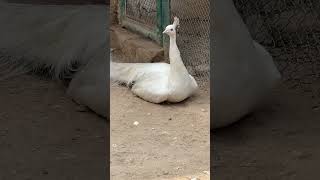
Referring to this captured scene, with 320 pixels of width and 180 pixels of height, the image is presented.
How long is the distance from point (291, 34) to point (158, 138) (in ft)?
3.66

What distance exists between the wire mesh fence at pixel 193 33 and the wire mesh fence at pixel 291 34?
1627 mm

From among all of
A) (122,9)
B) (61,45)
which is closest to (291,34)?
(61,45)

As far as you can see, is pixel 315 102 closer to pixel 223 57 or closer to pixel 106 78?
pixel 223 57

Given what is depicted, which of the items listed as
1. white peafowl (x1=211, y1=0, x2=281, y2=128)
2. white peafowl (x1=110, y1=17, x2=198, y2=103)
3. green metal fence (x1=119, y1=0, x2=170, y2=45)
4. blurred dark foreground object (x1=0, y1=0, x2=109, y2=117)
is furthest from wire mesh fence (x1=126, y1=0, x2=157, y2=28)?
blurred dark foreground object (x1=0, y1=0, x2=109, y2=117)

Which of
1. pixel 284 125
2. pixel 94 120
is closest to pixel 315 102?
pixel 284 125

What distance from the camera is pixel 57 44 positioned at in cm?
38

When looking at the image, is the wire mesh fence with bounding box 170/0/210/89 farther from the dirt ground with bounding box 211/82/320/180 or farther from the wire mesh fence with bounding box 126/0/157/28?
the dirt ground with bounding box 211/82/320/180

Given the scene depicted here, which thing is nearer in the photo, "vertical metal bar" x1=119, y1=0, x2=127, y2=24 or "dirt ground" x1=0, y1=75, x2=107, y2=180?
"dirt ground" x1=0, y1=75, x2=107, y2=180

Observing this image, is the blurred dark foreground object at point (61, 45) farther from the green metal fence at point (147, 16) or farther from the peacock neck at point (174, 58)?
the green metal fence at point (147, 16)

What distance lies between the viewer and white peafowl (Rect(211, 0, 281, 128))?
1.59ft

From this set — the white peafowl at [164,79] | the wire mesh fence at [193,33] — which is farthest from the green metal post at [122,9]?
the white peafowl at [164,79]

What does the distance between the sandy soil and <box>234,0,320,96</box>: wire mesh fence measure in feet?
2.63

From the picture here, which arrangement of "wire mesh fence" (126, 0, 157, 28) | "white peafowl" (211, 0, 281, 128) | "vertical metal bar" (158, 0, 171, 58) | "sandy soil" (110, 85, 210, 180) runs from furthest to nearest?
"wire mesh fence" (126, 0, 157, 28)
"vertical metal bar" (158, 0, 171, 58)
"sandy soil" (110, 85, 210, 180)
"white peafowl" (211, 0, 281, 128)

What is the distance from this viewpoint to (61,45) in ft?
1.24
